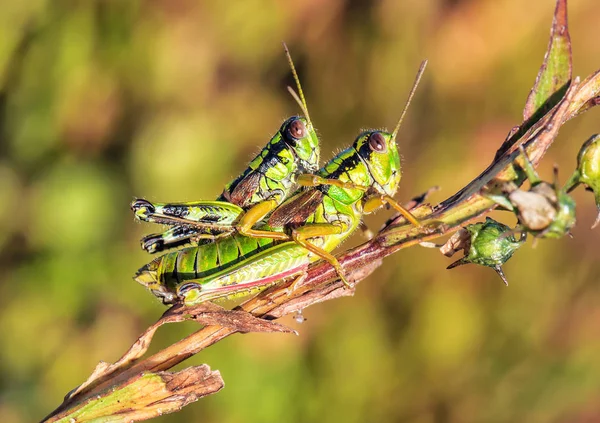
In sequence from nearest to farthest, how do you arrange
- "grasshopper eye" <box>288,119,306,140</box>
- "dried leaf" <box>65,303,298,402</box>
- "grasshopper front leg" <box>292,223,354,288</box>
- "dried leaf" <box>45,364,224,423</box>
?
"dried leaf" <box>45,364,224,423</box>
"dried leaf" <box>65,303,298,402</box>
"grasshopper front leg" <box>292,223,354,288</box>
"grasshopper eye" <box>288,119,306,140</box>

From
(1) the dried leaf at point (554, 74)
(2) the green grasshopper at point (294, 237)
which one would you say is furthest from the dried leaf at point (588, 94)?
(2) the green grasshopper at point (294, 237)

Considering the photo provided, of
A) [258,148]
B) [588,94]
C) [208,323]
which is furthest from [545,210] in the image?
[258,148]

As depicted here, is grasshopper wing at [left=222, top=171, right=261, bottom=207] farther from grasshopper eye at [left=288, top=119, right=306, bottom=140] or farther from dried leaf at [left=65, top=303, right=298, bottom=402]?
dried leaf at [left=65, top=303, right=298, bottom=402]

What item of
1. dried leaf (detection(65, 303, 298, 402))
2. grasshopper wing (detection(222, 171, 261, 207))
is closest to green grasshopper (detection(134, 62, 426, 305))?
grasshopper wing (detection(222, 171, 261, 207))

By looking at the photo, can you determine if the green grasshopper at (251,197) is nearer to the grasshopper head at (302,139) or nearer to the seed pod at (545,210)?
the grasshopper head at (302,139)

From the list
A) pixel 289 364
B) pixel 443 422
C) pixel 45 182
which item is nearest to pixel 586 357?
pixel 443 422

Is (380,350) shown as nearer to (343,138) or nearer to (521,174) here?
(343,138)
